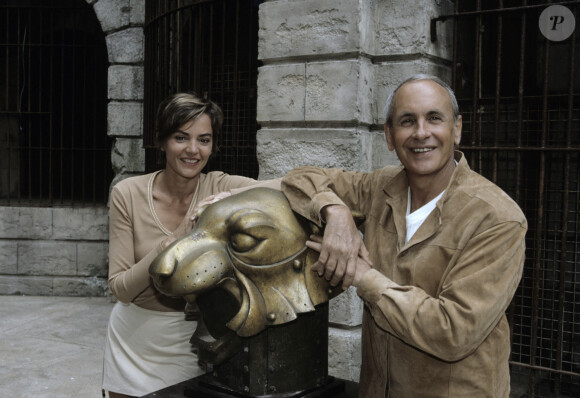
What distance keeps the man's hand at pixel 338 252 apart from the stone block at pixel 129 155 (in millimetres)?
5570

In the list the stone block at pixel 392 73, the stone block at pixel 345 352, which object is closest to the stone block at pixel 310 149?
the stone block at pixel 392 73

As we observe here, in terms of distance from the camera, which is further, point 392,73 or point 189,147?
A: point 392,73

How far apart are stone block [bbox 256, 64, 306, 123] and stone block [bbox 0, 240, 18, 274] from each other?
504 cm

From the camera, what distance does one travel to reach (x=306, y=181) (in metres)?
1.99

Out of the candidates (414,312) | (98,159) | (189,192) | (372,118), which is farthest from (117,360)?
(98,159)

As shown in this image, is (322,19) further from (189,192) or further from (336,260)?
(336,260)

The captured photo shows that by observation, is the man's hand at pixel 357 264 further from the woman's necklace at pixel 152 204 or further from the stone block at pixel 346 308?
the stone block at pixel 346 308

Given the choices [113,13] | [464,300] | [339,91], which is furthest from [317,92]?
[113,13]

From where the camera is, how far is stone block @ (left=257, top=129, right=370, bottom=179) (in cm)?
390

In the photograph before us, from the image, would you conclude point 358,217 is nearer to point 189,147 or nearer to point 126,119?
point 189,147

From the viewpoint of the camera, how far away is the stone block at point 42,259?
25.6ft

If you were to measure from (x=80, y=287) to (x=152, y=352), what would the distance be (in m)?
5.72

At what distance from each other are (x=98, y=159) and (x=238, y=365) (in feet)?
27.1

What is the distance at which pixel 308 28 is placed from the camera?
400 centimetres
